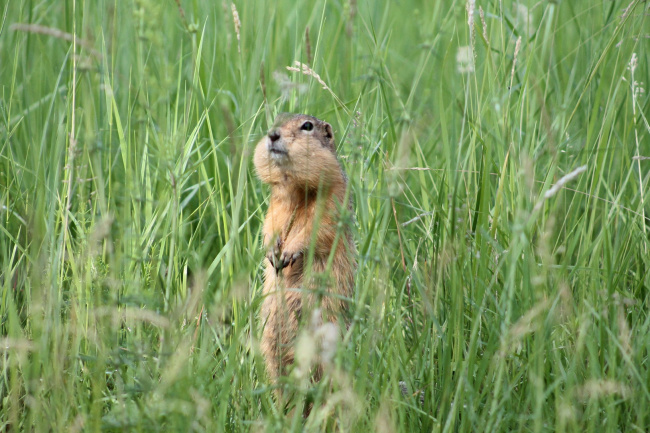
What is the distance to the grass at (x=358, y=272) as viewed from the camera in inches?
94.0

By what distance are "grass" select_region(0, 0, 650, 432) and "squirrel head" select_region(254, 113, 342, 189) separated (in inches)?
5.0

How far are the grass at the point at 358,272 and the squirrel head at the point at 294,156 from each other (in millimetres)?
126

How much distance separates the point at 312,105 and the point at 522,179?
5.93ft

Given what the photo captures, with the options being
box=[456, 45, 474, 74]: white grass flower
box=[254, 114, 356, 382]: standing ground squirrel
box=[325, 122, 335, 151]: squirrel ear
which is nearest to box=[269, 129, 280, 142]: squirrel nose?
box=[254, 114, 356, 382]: standing ground squirrel

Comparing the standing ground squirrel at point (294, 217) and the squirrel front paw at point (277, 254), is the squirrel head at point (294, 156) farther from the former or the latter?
the squirrel front paw at point (277, 254)

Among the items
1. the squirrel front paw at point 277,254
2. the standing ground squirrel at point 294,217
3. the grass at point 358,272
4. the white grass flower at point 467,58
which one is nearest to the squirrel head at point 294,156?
the standing ground squirrel at point 294,217

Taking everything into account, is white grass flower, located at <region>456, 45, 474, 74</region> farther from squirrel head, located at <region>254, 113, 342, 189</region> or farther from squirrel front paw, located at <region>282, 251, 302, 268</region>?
squirrel front paw, located at <region>282, 251, 302, 268</region>

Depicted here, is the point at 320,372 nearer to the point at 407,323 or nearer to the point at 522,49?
the point at 407,323

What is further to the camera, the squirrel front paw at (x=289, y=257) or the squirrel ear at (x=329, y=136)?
the squirrel ear at (x=329, y=136)

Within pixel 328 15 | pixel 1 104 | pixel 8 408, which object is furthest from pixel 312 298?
pixel 328 15

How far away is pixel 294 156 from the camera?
3.73 m

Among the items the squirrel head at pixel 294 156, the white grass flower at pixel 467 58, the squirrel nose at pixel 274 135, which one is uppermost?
the white grass flower at pixel 467 58

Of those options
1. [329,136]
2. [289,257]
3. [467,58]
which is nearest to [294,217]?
[289,257]

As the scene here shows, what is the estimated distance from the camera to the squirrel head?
3.71 m
